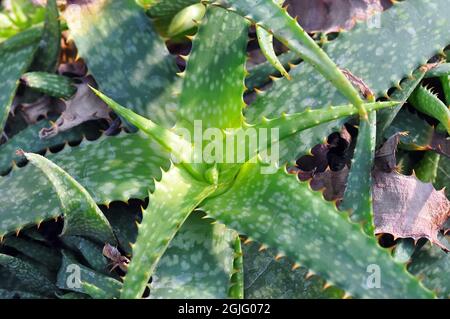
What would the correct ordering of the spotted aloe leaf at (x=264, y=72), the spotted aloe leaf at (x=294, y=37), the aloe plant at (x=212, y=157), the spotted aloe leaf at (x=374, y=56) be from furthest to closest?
the spotted aloe leaf at (x=264, y=72)
the spotted aloe leaf at (x=374, y=56)
the aloe plant at (x=212, y=157)
the spotted aloe leaf at (x=294, y=37)

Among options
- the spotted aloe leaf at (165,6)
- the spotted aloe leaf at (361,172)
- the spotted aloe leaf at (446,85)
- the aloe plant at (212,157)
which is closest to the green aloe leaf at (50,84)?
the aloe plant at (212,157)

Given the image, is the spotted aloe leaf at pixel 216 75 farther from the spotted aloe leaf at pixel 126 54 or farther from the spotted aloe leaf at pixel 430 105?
the spotted aloe leaf at pixel 430 105

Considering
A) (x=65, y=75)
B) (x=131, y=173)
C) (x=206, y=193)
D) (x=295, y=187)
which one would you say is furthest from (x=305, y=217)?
(x=65, y=75)

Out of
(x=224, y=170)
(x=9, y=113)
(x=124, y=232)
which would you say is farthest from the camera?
(x=9, y=113)

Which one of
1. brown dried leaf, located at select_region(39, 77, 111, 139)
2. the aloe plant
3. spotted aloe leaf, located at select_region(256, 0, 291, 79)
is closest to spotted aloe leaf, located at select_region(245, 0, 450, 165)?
the aloe plant

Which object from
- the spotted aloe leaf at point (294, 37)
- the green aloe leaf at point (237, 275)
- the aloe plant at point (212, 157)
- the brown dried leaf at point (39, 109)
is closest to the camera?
the spotted aloe leaf at point (294, 37)
